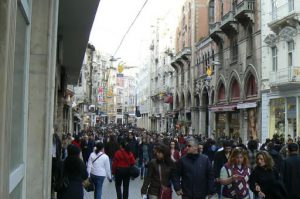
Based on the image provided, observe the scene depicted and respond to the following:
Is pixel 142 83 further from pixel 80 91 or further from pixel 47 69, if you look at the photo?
pixel 47 69

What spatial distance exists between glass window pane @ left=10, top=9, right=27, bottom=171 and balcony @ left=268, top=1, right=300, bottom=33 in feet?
81.0

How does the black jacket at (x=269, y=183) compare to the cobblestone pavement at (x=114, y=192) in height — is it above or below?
above

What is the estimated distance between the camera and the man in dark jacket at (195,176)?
23.1 ft

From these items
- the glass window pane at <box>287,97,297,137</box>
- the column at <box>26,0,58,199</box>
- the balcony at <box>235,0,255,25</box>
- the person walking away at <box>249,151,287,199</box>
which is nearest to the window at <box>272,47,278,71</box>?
the glass window pane at <box>287,97,297,137</box>

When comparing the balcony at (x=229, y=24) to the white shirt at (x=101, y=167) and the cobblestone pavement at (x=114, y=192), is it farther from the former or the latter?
the white shirt at (x=101, y=167)

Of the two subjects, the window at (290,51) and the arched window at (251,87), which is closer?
the window at (290,51)

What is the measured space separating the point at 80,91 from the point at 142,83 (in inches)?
2457

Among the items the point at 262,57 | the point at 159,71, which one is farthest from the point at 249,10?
the point at 159,71

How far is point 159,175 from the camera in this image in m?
7.88

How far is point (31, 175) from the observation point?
4.85 m

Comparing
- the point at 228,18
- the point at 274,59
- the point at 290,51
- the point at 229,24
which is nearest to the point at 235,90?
the point at 229,24

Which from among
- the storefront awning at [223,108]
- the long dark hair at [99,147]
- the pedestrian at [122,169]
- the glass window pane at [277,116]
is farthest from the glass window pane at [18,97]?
the storefront awning at [223,108]

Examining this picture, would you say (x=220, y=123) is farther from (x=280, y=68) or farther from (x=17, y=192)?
(x=17, y=192)

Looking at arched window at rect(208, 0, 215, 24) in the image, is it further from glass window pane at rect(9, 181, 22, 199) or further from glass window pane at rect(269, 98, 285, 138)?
glass window pane at rect(9, 181, 22, 199)
